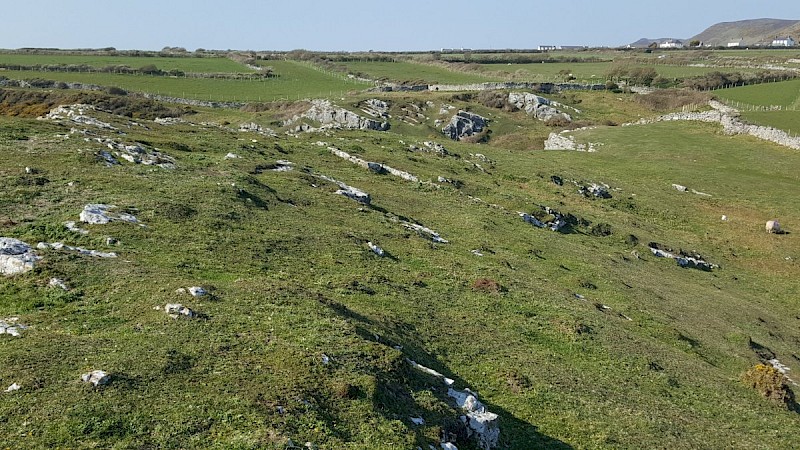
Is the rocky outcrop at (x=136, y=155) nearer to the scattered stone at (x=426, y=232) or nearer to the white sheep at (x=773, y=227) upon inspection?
the scattered stone at (x=426, y=232)

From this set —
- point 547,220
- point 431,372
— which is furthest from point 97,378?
point 547,220

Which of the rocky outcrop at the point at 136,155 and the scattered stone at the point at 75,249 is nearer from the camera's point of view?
the scattered stone at the point at 75,249

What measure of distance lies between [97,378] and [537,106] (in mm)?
117452

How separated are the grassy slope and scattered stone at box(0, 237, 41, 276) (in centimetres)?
62

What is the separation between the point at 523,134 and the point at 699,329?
249 feet

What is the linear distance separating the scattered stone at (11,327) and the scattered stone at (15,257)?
3793mm

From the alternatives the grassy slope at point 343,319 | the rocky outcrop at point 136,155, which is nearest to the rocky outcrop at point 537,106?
the grassy slope at point 343,319

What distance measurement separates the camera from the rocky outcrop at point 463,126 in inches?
4090

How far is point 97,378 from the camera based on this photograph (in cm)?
1565

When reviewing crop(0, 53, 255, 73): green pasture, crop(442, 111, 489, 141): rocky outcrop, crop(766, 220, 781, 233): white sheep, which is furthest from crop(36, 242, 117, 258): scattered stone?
crop(0, 53, 255, 73): green pasture

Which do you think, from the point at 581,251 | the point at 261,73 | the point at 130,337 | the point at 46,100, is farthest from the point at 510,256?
the point at 261,73

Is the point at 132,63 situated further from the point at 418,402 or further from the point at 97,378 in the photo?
the point at 418,402

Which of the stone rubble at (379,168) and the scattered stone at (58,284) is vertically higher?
the scattered stone at (58,284)

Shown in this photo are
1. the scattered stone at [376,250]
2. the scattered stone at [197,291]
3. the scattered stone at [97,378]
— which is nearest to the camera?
the scattered stone at [97,378]
